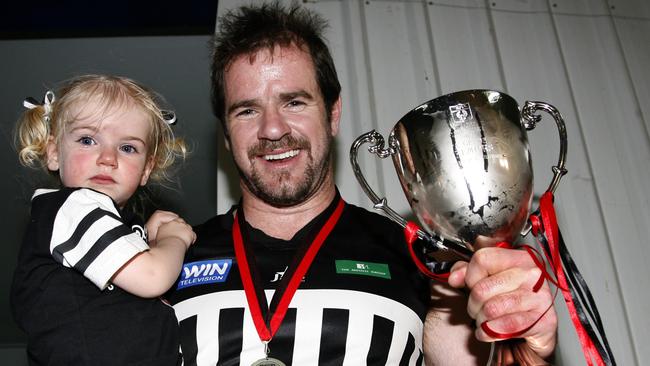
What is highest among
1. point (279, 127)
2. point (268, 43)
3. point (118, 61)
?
point (118, 61)

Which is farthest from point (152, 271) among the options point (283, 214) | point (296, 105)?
point (296, 105)

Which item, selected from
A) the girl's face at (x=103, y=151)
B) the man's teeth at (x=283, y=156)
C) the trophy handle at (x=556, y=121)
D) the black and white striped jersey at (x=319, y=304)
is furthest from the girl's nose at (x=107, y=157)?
the trophy handle at (x=556, y=121)

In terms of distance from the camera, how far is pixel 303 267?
5.02 feet

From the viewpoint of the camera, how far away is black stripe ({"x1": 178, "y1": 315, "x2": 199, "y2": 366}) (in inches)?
57.2

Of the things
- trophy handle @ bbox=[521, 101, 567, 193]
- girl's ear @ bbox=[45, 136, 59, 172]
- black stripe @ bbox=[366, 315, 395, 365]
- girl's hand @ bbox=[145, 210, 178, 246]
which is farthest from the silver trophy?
girl's ear @ bbox=[45, 136, 59, 172]

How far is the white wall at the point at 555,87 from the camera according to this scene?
7.48 ft

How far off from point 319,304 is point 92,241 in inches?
21.0

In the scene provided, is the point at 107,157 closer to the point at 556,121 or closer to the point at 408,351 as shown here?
the point at 408,351

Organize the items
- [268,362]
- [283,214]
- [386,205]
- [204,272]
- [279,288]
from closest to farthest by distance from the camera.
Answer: [386,205], [268,362], [279,288], [204,272], [283,214]

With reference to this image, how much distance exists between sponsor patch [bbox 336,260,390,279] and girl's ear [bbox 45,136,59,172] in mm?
749

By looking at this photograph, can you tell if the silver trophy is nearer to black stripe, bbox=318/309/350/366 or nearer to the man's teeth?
black stripe, bbox=318/309/350/366

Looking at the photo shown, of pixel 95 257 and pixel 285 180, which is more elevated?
pixel 285 180

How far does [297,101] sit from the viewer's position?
1.81 meters

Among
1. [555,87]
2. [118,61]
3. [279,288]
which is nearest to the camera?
[279,288]
